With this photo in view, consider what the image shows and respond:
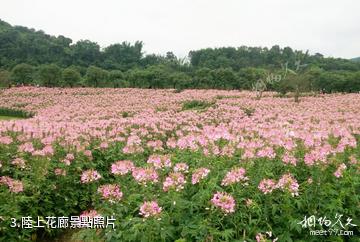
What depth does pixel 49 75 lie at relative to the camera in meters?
41.9

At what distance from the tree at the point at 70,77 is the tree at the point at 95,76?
137cm

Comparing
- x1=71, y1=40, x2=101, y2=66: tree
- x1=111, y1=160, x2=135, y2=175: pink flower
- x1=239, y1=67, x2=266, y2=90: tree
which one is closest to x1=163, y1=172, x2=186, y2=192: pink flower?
x1=111, y1=160, x2=135, y2=175: pink flower

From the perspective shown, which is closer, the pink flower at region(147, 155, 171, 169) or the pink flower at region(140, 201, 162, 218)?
the pink flower at region(140, 201, 162, 218)

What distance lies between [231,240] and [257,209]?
18.8 inches

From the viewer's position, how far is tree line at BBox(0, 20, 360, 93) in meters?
38.1

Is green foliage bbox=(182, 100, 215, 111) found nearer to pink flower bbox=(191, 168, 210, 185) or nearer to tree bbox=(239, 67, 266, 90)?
pink flower bbox=(191, 168, 210, 185)

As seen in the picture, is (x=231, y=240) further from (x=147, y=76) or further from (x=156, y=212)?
(x=147, y=76)

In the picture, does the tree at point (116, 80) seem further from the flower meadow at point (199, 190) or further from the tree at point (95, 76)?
the flower meadow at point (199, 190)

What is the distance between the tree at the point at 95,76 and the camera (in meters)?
43.1

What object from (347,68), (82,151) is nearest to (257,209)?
(82,151)

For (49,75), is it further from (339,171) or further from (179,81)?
(339,171)

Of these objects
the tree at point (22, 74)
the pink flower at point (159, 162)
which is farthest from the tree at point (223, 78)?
the pink flower at point (159, 162)

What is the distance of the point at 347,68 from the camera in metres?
57.3

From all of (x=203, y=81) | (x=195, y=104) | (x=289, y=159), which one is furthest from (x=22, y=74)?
(x=289, y=159)
